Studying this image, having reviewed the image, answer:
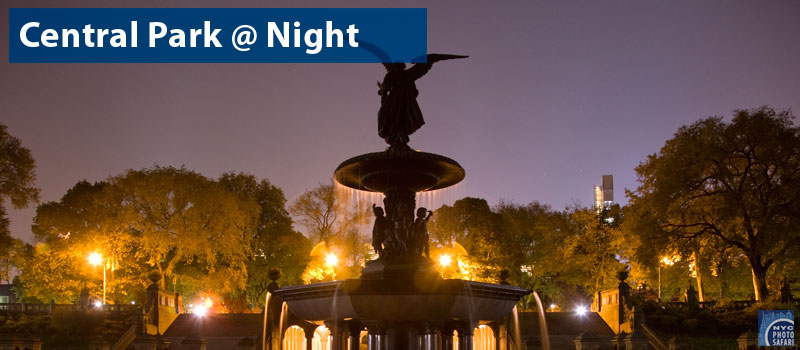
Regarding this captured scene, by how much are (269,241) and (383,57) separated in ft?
137

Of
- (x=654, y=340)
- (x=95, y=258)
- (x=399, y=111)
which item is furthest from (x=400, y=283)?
(x=95, y=258)

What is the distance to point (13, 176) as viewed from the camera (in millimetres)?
34938

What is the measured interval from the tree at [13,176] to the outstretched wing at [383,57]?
2739 cm

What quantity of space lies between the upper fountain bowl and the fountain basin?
2.52 m

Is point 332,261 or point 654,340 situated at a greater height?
point 332,261

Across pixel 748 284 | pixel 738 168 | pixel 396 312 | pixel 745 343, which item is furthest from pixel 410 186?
pixel 748 284

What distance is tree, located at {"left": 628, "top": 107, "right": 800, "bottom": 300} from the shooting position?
32875mm

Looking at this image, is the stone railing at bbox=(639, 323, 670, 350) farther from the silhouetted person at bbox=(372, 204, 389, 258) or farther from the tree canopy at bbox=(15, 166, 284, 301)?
the tree canopy at bbox=(15, 166, 284, 301)

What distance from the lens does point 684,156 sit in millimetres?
34844

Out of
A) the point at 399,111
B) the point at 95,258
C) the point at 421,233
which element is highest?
the point at 399,111

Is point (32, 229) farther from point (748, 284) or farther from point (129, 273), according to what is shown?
point (748, 284)

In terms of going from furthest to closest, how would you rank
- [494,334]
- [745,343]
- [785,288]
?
[785,288], [745,343], [494,334]

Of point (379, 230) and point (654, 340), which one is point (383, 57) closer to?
point (379, 230)

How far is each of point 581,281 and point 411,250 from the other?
1550 inches
